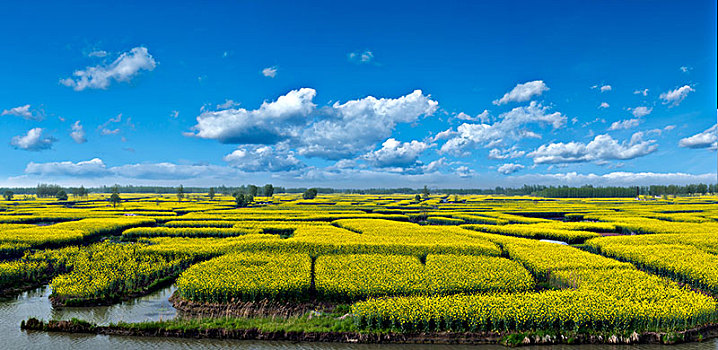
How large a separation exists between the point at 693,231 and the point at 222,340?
239ft

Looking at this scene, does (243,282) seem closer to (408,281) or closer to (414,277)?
(408,281)

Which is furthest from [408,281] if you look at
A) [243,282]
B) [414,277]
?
[243,282]

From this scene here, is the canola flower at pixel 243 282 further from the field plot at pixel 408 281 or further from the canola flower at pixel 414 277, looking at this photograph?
the canola flower at pixel 414 277

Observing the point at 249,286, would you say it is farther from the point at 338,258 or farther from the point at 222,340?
the point at 338,258

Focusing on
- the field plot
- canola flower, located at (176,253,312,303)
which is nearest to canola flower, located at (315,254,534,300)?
the field plot

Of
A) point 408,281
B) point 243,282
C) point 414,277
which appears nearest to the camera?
point 243,282

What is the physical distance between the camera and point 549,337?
22312 mm

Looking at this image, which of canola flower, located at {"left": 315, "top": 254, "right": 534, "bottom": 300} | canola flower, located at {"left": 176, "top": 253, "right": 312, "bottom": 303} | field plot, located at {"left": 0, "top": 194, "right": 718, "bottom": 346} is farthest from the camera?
canola flower, located at {"left": 315, "top": 254, "right": 534, "bottom": 300}

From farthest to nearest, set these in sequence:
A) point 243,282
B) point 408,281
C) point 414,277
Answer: point 414,277 → point 408,281 → point 243,282

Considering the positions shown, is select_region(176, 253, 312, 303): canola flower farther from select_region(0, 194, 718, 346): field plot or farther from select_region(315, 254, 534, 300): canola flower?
select_region(315, 254, 534, 300): canola flower

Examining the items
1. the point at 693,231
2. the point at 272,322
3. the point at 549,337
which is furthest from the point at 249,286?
the point at 693,231

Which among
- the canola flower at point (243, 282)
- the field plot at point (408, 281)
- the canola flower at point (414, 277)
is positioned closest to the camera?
the field plot at point (408, 281)

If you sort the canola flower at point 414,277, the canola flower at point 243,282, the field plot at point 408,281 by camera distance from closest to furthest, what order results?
the field plot at point 408,281 → the canola flower at point 243,282 → the canola flower at point 414,277

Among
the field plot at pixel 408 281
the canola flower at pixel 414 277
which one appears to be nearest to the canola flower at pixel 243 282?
the field plot at pixel 408 281
